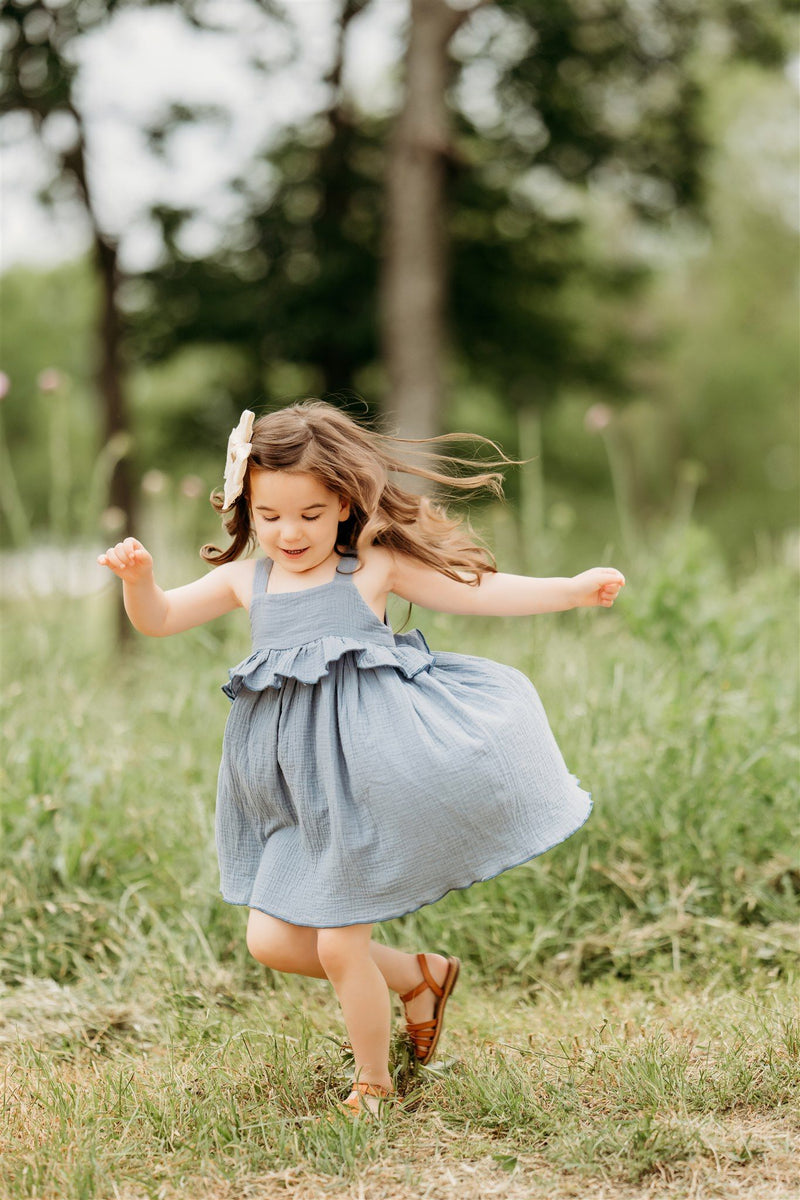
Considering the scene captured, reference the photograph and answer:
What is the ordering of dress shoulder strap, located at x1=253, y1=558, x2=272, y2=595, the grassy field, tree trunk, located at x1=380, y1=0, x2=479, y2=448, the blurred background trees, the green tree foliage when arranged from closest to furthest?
the grassy field < dress shoulder strap, located at x1=253, y1=558, x2=272, y2=595 < tree trunk, located at x1=380, y1=0, x2=479, y2=448 < the blurred background trees < the green tree foliage

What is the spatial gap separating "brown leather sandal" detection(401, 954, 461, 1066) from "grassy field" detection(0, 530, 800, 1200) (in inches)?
2.5

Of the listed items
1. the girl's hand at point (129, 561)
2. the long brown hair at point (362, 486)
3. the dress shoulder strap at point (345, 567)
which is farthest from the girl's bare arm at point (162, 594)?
the dress shoulder strap at point (345, 567)

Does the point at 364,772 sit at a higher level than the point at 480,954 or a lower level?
higher

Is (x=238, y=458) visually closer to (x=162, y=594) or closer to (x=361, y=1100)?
(x=162, y=594)

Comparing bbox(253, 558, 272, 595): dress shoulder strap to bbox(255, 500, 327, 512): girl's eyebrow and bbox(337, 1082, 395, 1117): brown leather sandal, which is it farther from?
bbox(337, 1082, 395, 1117): brown leather sandal

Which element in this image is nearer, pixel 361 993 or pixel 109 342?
pixel 361 993

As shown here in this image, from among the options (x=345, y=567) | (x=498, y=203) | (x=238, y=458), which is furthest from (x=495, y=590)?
(x=498, y=203)

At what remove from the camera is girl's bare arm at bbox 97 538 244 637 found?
2500mm

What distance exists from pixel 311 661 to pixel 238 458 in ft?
1.47

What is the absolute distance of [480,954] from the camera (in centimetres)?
344

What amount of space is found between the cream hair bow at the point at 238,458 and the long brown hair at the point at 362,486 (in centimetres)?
3

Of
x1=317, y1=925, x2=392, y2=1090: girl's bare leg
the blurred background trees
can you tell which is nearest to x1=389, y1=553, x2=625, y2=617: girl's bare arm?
x1=317, y1=925, x2=392, y2=1090: girl's bare leg

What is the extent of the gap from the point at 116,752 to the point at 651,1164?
7.76 ft

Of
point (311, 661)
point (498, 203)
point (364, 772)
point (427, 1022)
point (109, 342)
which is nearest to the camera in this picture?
point (364, 772)
